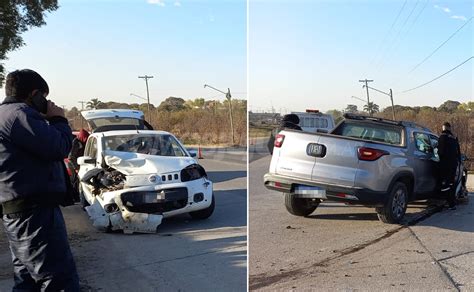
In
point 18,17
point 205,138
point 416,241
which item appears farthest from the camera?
point 205,138

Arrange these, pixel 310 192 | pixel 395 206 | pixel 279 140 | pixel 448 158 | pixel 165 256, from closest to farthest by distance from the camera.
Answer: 1. pixel 165 256
2. pixel 310 192
3. pixel 395 206
4. pixel 279 140
5. pixel 448 158

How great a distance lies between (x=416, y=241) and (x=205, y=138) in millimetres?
20229

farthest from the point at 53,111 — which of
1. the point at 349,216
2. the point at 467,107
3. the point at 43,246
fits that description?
the point at 467,107

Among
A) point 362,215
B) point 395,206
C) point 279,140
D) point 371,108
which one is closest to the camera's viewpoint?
point 395,206

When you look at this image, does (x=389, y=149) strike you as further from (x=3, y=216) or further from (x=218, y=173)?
(x=218, y=173)

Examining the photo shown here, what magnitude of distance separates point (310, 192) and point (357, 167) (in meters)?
0.67

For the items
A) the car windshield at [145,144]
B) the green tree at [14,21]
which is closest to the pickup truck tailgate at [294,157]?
the car windshield at [145,144]

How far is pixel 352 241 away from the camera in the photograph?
5484 mm

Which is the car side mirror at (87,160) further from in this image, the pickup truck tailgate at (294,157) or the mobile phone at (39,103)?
the mobile phone at (39,103)

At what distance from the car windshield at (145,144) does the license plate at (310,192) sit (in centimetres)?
207

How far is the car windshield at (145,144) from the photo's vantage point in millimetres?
7250

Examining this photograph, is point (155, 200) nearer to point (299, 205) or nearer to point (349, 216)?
point (299, 205)

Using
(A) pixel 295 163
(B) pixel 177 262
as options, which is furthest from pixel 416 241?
(B) pixel 177 262

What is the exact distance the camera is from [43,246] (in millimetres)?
2885
